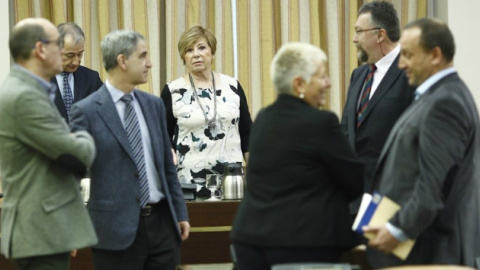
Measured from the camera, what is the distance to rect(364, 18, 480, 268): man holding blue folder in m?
3.33

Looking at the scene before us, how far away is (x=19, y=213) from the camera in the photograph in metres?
3.47

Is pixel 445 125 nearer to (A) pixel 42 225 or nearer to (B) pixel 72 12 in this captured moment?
(A) pixel 42 225

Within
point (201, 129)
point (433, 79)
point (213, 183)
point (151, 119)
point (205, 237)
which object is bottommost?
point (205, 237)

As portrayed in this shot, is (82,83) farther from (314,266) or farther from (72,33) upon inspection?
(314,266)

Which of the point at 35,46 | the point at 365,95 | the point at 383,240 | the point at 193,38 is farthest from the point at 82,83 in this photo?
the point at 383,240

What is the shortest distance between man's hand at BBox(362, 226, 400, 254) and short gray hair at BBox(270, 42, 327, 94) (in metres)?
0.59

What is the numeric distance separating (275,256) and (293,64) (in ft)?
2.30

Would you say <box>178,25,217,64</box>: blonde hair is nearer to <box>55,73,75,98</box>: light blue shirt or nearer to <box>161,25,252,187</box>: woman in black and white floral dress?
<box>161,25,252,187</box>: woman in black and white floral dress

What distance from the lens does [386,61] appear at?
15.6 ft

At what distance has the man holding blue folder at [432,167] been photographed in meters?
3.33

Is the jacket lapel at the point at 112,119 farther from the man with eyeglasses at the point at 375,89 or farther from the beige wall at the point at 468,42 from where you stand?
the beige wall at the point at 468,42

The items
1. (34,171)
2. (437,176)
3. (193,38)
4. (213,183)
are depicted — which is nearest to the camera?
(437,176)

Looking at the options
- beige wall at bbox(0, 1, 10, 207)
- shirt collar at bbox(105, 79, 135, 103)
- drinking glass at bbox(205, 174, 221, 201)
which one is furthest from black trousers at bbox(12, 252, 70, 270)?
beige wall at bbox(0, 1, 10, 207)

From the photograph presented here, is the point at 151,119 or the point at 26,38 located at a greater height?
the point at 26,38
